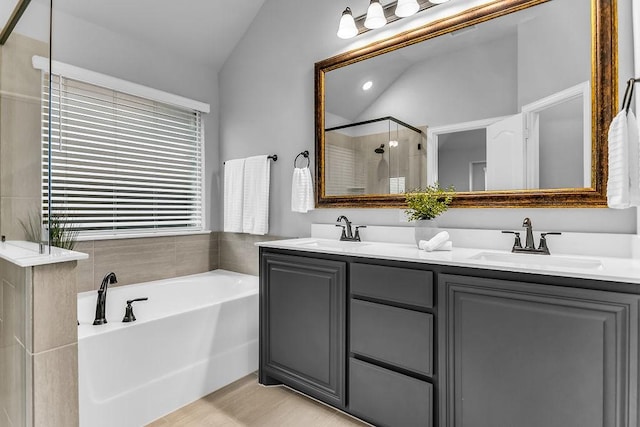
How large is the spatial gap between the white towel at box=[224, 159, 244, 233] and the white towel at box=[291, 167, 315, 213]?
2.16 feet

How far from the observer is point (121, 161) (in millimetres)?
2721

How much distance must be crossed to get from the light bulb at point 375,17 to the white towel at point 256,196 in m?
1.27

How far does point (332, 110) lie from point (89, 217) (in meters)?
1.91

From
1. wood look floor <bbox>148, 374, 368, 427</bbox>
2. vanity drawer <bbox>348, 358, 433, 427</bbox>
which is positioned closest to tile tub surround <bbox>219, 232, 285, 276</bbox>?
wood look floor <bbox>148, 374, 368, 427</bbox>

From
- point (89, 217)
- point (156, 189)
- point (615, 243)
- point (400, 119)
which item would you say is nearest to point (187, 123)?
point (156, 189)

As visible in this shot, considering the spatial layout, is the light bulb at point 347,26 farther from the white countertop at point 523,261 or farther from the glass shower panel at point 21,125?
the glass shower panel at point 21,125

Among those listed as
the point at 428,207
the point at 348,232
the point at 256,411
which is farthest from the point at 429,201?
the point at 256,411

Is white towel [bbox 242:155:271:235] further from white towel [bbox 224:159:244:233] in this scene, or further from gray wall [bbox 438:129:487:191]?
gray wall [bbox 438:129:487:191]

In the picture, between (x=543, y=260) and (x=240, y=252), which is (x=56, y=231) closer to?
(x=240, y=252)

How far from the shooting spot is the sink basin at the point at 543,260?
4.68ft

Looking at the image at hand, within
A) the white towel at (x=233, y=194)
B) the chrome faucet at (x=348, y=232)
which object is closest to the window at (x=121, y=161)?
the white towel at (x=233, y=194)

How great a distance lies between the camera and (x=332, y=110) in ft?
8.18

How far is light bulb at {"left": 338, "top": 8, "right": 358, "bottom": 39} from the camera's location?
7.26ft

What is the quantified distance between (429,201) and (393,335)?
2.40 ft
